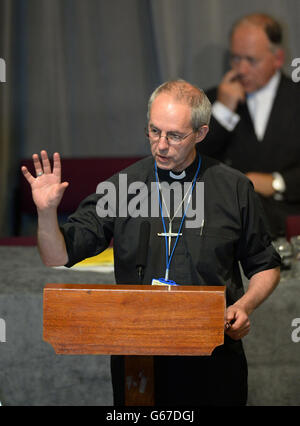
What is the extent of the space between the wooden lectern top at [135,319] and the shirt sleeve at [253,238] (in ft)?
1.30

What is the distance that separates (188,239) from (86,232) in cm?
26

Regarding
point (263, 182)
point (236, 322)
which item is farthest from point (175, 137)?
point (263, 182)

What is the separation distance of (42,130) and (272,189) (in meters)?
1.66

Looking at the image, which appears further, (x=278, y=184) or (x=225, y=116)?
(x=225, y=116)

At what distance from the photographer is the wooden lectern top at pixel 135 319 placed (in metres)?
1.49

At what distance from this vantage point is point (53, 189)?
5.47ft

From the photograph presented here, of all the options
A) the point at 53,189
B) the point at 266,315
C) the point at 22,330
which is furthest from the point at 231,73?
the point at 53,189

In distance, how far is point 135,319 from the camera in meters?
1.49

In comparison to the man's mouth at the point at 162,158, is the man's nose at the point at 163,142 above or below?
above

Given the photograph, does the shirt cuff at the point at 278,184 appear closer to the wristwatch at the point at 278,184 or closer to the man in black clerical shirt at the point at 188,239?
the wristwatch at the point at 278,184

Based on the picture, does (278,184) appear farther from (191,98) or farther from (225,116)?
(191,98)

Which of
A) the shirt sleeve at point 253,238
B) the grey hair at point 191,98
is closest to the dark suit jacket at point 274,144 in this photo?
the shirt sleeve at point 253,238

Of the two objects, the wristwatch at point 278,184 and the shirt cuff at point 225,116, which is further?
the shirt cuff at point 225,116
